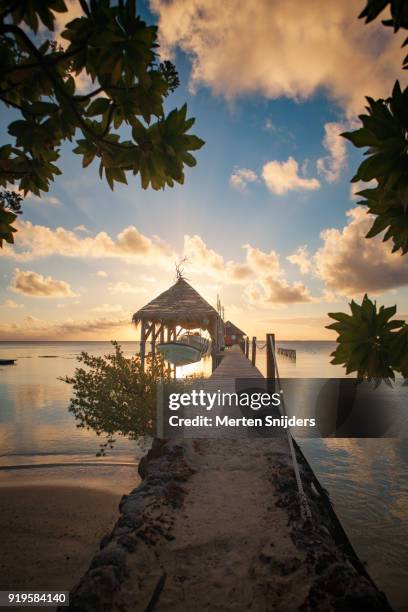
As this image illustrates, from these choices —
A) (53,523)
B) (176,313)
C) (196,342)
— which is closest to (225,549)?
(53,523)

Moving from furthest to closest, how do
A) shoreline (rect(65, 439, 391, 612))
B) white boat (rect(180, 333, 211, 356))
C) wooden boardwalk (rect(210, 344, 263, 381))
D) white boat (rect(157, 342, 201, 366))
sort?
white boat (rect(180, 333, 211, 356)) → white boat (rect(157, 342, 201, 366)) → wooden boardwalk (rect(210, 344, 263, 381)) → shoreline (rect(65, 439, 391, 612))

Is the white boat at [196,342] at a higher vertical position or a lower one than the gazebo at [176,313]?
lower

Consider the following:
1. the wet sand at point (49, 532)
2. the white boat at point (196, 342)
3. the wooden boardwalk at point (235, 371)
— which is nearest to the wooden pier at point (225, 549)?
the wet sand at point (49, 532)

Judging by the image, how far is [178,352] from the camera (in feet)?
76.4

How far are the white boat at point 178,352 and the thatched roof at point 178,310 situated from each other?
345cm

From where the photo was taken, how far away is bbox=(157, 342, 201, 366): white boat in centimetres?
2280

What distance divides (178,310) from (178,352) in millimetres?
5406

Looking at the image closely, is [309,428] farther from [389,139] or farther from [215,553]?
[389,139]

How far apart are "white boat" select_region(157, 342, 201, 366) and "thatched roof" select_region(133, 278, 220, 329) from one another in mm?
3455

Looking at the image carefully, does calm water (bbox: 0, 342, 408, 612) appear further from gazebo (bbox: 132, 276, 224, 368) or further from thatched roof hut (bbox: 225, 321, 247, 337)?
thatched roof hut (bbox: 225, 321, 247, 337)

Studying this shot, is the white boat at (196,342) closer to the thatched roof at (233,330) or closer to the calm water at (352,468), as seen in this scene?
the calm water at (352,468)

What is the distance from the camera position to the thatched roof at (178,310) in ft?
61.1

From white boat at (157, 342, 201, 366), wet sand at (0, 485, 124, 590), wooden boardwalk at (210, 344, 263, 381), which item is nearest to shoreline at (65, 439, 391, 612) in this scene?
wet sand at (0, 485, 124, 590)

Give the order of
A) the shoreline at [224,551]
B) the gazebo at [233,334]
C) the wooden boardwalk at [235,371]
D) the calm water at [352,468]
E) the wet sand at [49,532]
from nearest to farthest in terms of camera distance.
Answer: the shoreline at [224,551]
the wet sand at [49,532]
the calm water at [352,468]
the wooden boardwalk at [235,371]
the gazebo at [233,334]
